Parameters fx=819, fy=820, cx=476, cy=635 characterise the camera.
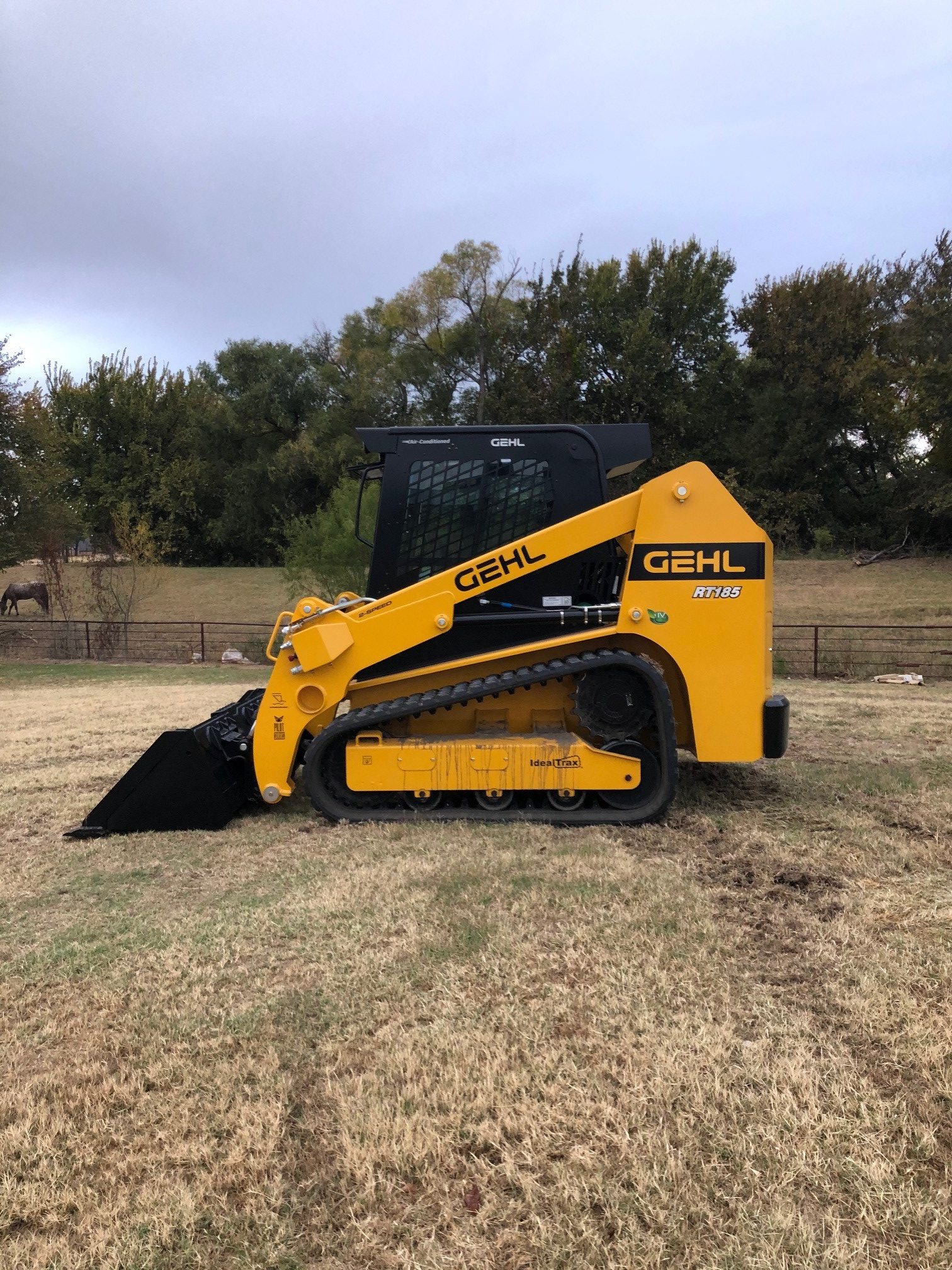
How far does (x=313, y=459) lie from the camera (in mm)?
40031

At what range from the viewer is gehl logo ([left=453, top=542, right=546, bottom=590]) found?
5.44 m

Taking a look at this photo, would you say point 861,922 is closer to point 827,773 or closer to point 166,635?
point 827,773

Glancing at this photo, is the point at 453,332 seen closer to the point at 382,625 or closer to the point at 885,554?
the point at 885,554

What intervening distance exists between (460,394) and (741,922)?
38089 mm

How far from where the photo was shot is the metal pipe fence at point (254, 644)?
1526 centimetres

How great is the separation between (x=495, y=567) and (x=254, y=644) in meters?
15.6

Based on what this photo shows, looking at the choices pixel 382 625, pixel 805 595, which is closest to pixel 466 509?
pixel 382 625

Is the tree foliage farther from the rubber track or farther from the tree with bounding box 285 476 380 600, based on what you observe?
the rubber track

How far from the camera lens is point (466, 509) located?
582 cm

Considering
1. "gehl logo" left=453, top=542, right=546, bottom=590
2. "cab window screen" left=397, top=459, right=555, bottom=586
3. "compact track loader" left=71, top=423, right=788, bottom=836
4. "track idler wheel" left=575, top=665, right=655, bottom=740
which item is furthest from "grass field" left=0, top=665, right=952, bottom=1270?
"cab window screen" left=397, top=459, right=555, bottom=586

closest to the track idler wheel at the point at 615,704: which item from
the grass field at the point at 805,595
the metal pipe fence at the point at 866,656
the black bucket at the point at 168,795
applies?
the black bucket at the point at 168,795

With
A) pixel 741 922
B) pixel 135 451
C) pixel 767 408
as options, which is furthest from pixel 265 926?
pixel 135 451

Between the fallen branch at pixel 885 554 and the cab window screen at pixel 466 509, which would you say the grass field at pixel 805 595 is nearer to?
the fallen branch at pixel 885 554

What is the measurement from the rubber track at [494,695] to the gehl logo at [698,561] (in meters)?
0.57
